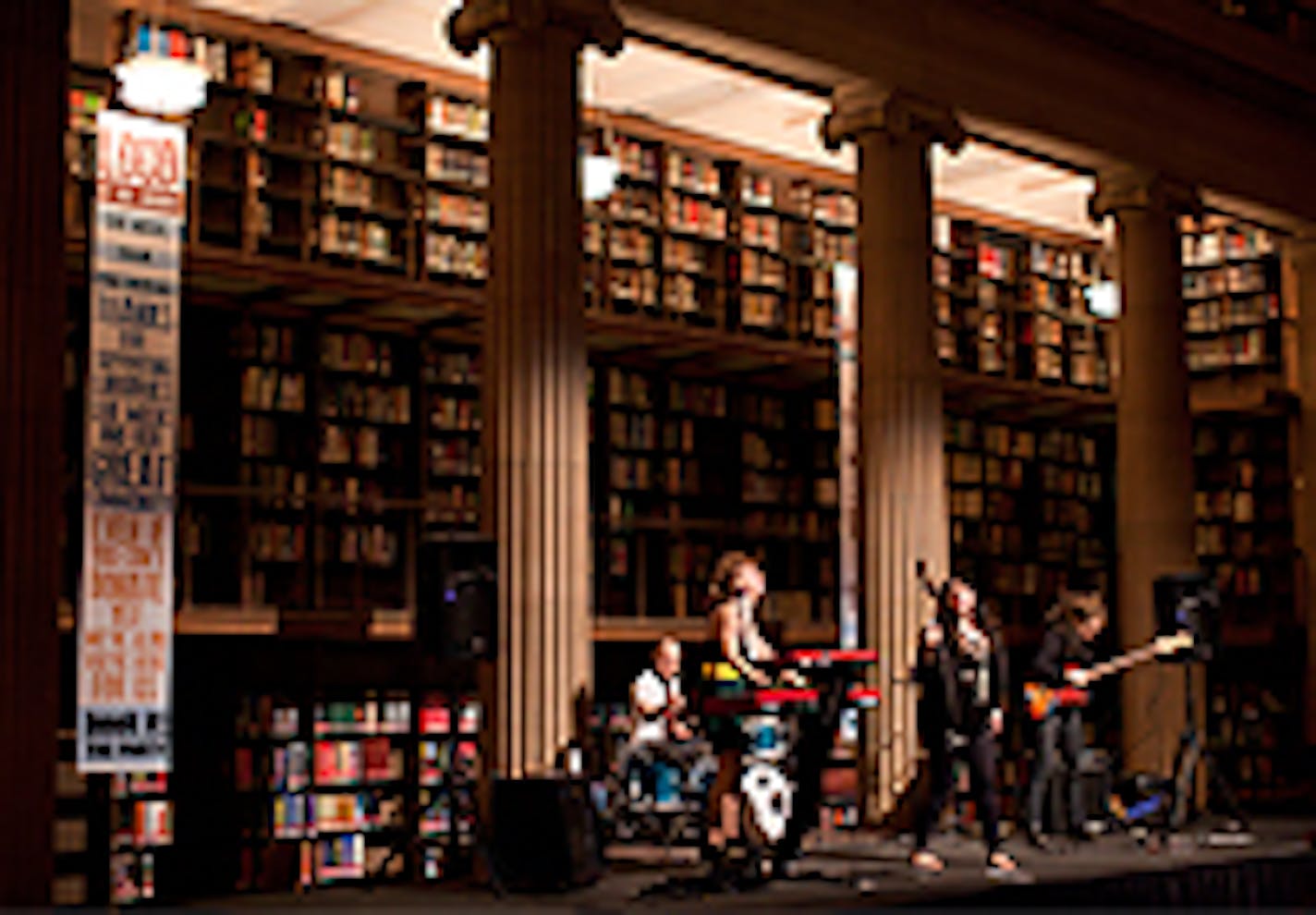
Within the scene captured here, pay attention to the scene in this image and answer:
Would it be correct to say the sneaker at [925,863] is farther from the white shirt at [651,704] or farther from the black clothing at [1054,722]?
the white shirt at [651,704]

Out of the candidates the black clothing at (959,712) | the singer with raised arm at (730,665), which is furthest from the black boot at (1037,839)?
the singer with raised arm at (730,665)

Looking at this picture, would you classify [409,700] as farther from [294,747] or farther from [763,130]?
[763,130]

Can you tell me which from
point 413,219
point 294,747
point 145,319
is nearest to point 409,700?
point 294,747

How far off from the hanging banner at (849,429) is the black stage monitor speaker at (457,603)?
2892mm

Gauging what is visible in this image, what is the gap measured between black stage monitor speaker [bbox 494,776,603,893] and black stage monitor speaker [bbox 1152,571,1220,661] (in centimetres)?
425

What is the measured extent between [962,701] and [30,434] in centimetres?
428

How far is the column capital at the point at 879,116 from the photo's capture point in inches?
430

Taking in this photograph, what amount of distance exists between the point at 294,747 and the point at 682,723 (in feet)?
7.94

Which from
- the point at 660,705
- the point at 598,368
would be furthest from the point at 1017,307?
the point at 660,705

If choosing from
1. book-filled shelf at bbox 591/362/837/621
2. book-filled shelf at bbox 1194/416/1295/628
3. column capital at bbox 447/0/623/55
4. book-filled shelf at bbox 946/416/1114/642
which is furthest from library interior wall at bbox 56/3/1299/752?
column capital at bbox 447/0/623/55

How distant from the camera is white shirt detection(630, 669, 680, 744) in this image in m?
10.2

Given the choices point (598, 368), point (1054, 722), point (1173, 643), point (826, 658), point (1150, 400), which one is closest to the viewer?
point (826, 658)

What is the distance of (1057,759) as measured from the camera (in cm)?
1052

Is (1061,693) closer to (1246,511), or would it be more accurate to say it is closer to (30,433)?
(30,433)
